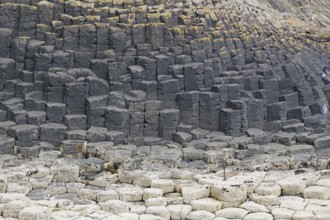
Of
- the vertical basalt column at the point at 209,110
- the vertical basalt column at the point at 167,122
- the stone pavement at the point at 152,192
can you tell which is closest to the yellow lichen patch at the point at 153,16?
the vertical basalt column at the point at 209,110

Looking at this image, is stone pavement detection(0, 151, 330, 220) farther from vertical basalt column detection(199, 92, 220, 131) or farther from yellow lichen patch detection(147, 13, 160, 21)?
yellow lichen patch detection(147, 13, 160, 21)

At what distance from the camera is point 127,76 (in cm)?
2317

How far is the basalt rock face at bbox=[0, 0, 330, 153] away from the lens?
74.6ft

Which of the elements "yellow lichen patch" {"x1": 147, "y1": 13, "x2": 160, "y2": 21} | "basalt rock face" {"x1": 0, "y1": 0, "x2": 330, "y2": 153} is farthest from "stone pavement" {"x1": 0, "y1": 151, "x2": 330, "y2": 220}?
"yellow lichen patch" {"x1": 147, "y1": 13, "x2": 160, "y2": 21}

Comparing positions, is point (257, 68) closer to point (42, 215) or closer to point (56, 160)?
point (56, 160)

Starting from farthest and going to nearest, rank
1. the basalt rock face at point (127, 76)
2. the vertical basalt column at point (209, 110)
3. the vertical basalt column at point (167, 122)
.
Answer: the vertical basalt column at point (209, 110), the vertical basalt column at point (167, 122), the basalt rock face at point (127, 76)

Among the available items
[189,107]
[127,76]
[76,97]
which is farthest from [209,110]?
[76,97]

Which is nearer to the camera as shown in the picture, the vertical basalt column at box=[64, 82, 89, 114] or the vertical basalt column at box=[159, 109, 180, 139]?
the vertical basalt column at box=[64, 82, 89, 114]

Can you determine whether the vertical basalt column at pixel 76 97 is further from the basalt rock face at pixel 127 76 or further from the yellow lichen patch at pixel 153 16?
the yellow lichen patch at pixel 153 16

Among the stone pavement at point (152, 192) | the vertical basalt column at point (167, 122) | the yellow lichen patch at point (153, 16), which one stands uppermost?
the yellow lichen patch at point (153, 16)

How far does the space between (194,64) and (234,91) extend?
5.35 feet

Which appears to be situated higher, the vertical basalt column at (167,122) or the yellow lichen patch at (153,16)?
the yellow lichen patch at (153,16)

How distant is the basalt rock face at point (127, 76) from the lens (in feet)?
74.6

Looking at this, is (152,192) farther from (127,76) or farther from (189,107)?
(127,76)
